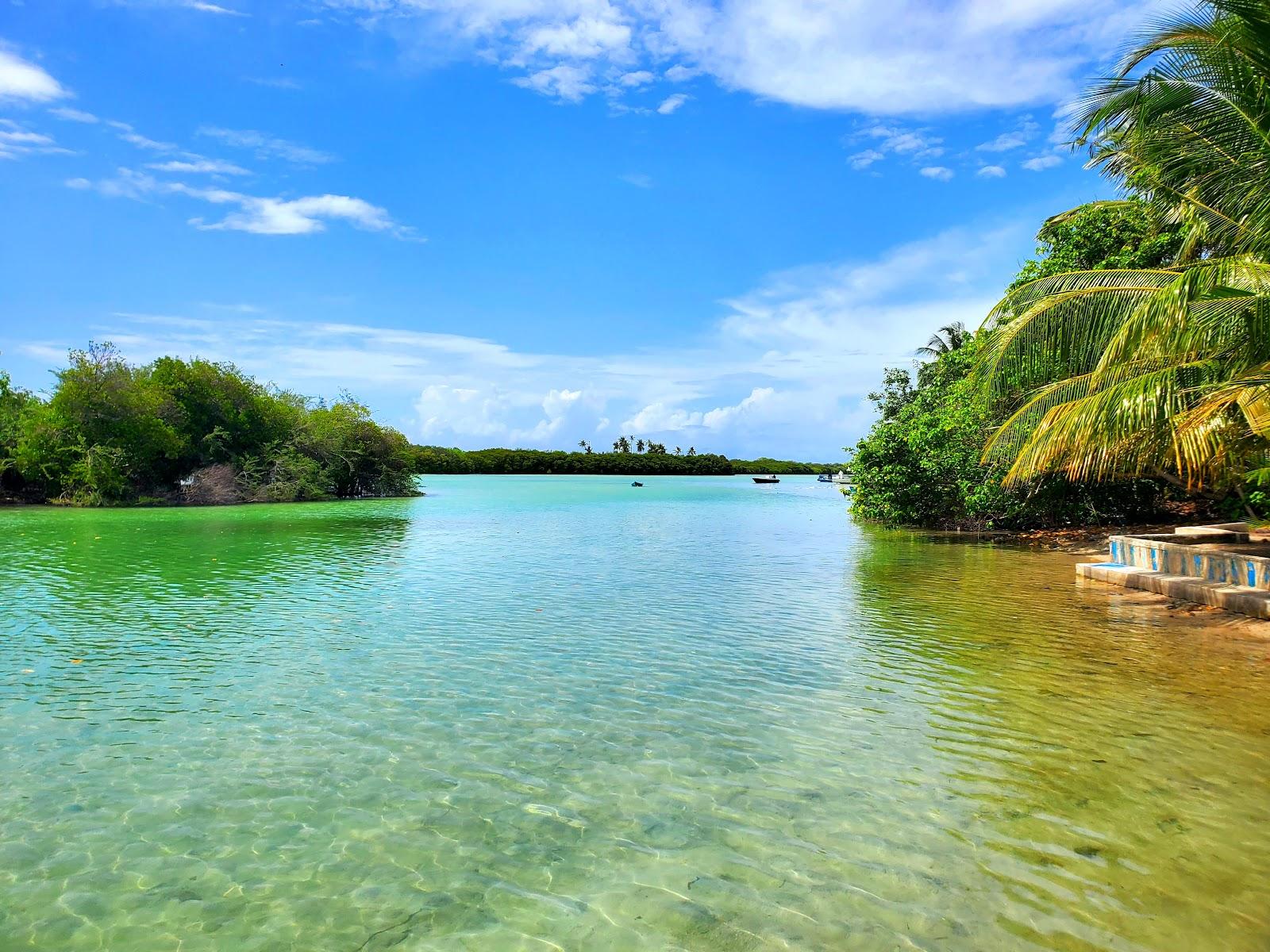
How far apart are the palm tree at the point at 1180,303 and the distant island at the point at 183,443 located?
3882cm

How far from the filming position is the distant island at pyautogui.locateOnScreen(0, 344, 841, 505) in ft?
118

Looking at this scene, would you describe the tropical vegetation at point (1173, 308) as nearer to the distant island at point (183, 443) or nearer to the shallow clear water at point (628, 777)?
the shallow clear water at point (628, 777)

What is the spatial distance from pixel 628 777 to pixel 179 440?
41814mm

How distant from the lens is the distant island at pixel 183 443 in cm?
3600

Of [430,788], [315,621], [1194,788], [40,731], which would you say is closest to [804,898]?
[430,788]

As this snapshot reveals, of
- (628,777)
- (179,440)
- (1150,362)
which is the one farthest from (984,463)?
(179,440)

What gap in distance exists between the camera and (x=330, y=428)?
4681cm

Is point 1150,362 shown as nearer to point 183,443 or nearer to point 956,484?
point 956,484

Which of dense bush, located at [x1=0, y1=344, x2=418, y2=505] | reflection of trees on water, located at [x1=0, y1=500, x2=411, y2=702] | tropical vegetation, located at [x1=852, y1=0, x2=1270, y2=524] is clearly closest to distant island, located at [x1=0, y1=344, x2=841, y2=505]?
dense bush, located at [x1=0, y1=344, x2=418, y2=505]

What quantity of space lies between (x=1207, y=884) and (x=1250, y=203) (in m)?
9.95

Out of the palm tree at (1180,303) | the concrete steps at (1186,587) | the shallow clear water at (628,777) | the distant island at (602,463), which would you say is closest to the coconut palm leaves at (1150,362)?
the palm tree at (1180,303)

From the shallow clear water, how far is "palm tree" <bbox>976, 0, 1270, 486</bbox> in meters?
2.49

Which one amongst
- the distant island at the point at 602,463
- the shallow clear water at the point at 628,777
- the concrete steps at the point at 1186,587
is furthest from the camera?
the distant island at the point at 602,463

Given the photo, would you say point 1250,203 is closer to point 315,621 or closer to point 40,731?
point 315,621
